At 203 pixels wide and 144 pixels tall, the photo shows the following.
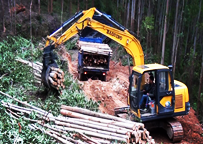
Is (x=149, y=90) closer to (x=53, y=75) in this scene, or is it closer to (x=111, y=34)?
(x=111, y=34)

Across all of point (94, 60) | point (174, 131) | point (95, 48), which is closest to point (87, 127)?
point (174, 131)

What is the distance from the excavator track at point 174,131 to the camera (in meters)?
8.19

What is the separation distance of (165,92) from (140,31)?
15.3 metres

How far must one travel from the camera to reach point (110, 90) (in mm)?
12391

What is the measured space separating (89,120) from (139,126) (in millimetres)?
1385

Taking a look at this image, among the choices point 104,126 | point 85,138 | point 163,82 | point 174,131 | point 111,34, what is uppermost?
point 111,34

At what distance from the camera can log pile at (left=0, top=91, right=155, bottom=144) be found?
639 centimetres

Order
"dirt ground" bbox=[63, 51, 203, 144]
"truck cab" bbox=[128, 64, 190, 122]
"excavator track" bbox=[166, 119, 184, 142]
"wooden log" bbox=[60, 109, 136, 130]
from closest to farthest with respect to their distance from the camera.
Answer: "wooden log" bbox=[60, 109, 136, 130]
"truck cab" bbox=[128, 64, 190, 122]
"excavator track" bbox=[166, 119, 184, 142]
"dirt ground" bbox=[63, 51, 203, 144]

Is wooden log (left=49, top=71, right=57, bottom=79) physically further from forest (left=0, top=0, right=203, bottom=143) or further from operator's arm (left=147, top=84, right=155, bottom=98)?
operator's arm (left=147, top=84, right=155, bottom=98)

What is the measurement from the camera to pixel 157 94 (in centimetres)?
811

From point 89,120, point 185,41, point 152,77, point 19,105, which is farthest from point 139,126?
point 185,41

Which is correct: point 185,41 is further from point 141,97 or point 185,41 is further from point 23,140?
point 23,140

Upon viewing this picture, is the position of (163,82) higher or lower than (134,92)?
higher

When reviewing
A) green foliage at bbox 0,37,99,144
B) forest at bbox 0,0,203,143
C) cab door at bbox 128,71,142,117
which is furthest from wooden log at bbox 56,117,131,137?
forest at bbox 0,0,203,143
